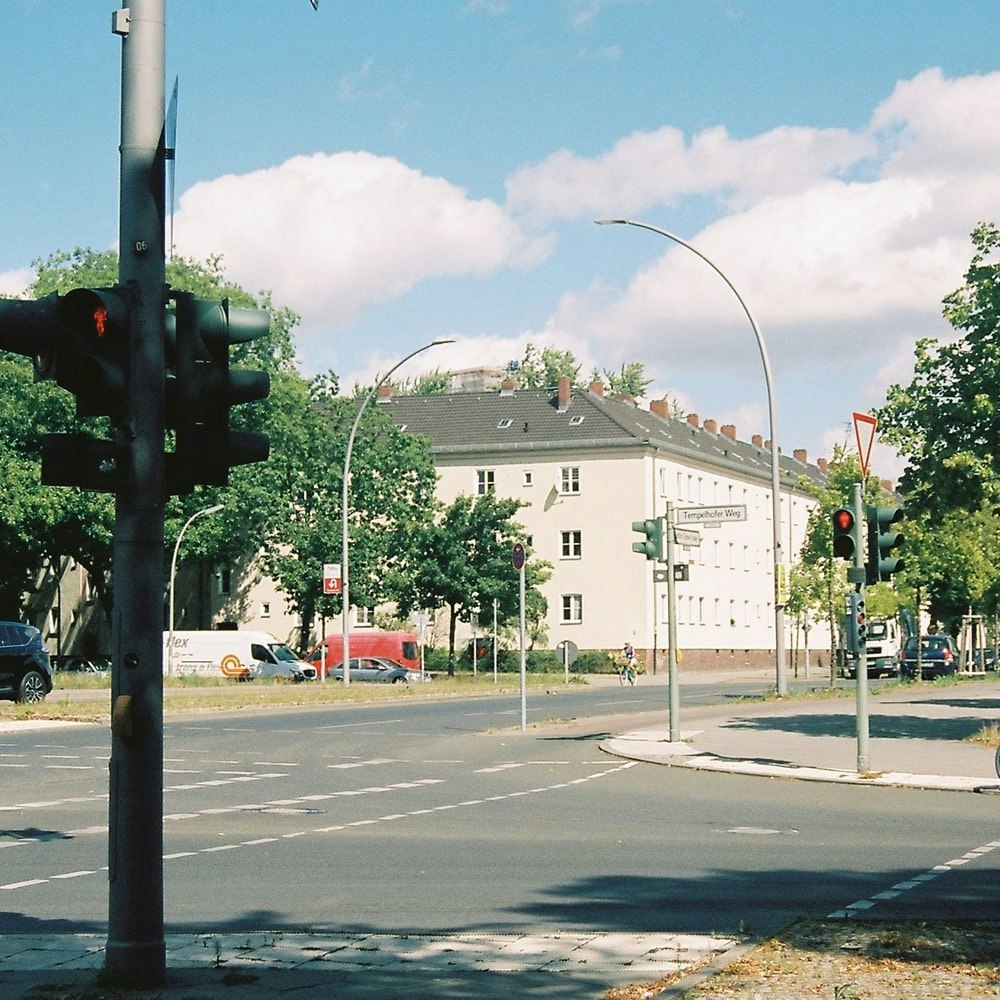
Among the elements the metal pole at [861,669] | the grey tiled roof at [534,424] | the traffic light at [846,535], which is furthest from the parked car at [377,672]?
the traffic light at [846,535]

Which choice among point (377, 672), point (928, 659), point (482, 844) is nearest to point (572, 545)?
point (377, 672)

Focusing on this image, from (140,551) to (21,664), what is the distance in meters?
30.5

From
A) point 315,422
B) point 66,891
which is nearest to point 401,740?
point 66,891

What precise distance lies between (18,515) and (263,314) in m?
60.7

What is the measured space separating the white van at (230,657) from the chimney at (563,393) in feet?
86.3

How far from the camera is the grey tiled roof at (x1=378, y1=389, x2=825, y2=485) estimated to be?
8781 cm

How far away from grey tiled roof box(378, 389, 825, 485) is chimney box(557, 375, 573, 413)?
7.6 inches

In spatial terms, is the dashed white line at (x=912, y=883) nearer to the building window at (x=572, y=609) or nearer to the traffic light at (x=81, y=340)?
the traffic light at (x=81, y=340)

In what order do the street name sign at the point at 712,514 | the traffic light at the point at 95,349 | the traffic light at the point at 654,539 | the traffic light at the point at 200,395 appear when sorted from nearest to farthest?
the traffic light at the point at 95,349, the traffic light at the point at 200,395, the street name sign at the point at 712,514, the traffic light at the point at 654,539

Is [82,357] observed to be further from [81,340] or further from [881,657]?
[881,657]

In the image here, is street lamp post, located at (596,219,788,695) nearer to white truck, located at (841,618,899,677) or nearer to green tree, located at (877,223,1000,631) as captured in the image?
green tree, located at (877,223,1000,631)

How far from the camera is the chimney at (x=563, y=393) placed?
90688 mm

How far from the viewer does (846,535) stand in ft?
66.5

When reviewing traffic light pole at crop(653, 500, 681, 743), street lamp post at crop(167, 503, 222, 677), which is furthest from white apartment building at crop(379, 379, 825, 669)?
traffic light pole at crop(653, 500, 681, 743)
